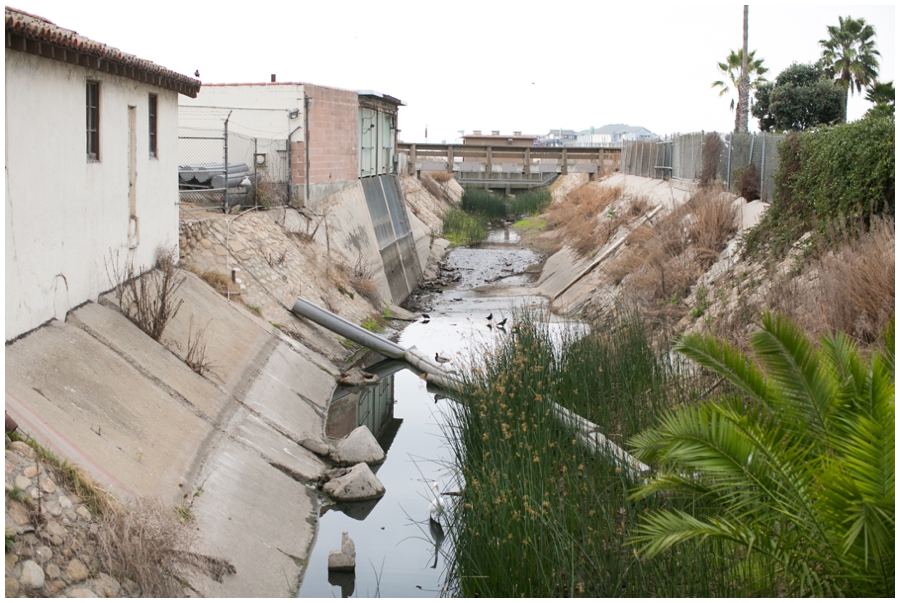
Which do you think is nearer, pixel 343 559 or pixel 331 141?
pixel 343 559

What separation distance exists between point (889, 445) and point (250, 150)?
17.4 metres

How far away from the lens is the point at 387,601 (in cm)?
619

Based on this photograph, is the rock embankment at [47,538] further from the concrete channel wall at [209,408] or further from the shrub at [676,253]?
the shrub at [676,253]

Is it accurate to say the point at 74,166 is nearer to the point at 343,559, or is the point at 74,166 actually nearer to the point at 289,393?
the point at 289,393

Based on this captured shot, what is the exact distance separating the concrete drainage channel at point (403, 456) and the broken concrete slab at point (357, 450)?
0.16 meters

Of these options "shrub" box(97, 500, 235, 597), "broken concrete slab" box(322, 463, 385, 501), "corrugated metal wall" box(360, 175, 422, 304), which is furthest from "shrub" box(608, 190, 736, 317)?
"shrub" box(97, 500, 235, 597)

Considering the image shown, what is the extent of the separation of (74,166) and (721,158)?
17.3 meters

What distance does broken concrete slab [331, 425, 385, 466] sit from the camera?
35.6 feet

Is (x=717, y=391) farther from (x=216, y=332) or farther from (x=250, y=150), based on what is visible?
(x=250, y=150)

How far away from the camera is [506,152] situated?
168 feet

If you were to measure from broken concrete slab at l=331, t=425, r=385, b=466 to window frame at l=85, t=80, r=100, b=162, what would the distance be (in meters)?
4.59

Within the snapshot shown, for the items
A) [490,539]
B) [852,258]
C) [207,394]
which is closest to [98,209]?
[207,394]

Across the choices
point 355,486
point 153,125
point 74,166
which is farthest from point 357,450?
point 153,125

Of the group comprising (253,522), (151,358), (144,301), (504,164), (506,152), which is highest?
(506,152)
